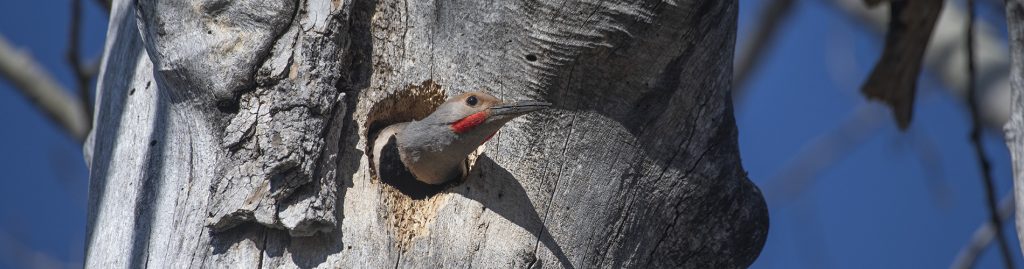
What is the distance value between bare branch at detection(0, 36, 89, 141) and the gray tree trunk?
11.7 ft

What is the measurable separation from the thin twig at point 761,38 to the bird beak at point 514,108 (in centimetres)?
509

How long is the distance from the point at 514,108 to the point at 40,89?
15.8ft

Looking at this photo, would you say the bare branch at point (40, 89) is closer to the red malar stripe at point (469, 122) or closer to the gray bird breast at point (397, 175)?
the gray bird breast at point (397, 175)

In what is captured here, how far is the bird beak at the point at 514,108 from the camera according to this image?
3.07 m

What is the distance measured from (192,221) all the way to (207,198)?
76mm

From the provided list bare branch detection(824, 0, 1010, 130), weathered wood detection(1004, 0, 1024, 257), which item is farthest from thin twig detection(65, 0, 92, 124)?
bare branch detection(824, 0, 1010, 130)

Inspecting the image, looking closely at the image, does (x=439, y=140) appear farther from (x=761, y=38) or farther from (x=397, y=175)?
(x=761, y=38)

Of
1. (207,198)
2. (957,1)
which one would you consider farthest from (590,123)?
(957,1)

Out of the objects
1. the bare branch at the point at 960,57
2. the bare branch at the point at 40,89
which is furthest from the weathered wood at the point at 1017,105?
the bare branch at the point at 40,89

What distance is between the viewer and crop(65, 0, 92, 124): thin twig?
5.11 meters

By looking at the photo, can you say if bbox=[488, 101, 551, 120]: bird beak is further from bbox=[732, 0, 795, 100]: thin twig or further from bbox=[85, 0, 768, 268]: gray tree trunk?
bbox=[732, 0, 795, 100]: thin twig

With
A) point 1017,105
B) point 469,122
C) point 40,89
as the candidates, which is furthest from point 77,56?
point 1017,105

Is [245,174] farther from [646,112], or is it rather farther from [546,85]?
[646,112]

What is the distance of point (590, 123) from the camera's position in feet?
10.4
